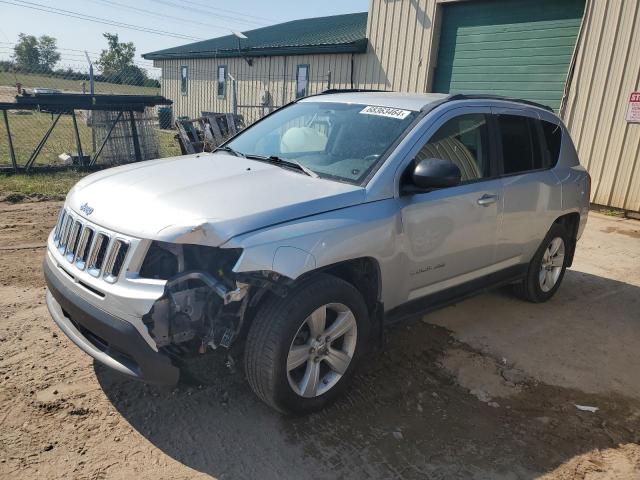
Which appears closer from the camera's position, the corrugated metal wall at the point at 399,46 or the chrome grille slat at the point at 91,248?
the chrome grille slat at the point at 91,248

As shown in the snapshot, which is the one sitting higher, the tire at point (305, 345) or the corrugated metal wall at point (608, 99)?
the corrugated metal wall at point (608, 99)

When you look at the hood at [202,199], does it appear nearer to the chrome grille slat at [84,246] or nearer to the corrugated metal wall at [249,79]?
the chrome grille slat at [84,246]

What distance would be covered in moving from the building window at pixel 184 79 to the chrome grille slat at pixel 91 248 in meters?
23.1

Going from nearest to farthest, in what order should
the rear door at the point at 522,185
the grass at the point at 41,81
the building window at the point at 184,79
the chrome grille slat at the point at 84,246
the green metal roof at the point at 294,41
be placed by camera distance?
the chrome grille slat at the point at 84,246, the rear door at the point at 522,185, the grass at the point at 41,81, the green metal roof at the point at 294,41, the building window at the point at 184,79

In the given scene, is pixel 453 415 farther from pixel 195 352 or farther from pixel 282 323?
pixel 195 352

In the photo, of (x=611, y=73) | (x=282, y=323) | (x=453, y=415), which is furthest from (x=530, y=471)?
(x=611, y=73)

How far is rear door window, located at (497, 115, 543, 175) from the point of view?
427cm

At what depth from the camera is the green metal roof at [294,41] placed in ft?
50.7

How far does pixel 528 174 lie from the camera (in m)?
4.45

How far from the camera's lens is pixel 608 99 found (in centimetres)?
928

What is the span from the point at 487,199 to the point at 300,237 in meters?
1.85

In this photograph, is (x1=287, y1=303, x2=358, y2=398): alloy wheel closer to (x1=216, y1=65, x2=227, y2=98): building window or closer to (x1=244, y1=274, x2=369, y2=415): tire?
(x1=244, y1=274, x2=369, y2=415): tire

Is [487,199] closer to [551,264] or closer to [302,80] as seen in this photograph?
[551,264]

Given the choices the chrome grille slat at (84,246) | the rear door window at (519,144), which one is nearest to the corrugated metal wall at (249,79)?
the rear door window at (519,144)
